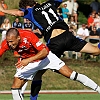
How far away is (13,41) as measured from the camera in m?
9.39

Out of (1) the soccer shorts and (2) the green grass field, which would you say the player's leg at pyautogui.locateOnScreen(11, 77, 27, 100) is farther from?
(2) the green grass field

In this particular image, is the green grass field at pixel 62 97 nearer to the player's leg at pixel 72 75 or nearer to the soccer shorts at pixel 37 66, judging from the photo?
the player's leg at pixel 72 75

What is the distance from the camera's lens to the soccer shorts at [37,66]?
1011 cm

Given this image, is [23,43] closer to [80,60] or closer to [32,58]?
[32,58]

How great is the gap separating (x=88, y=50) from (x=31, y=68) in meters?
1.55

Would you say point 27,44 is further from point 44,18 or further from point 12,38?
point 44,18

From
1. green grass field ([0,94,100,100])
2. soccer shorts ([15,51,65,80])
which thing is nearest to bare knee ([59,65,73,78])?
soccer shorts ([15,51,65,80])

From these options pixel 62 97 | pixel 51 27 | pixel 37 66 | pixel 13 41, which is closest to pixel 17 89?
pixel 37 66

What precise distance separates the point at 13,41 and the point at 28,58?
418 millimetres

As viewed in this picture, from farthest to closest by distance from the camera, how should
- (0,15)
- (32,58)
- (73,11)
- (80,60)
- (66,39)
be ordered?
(73,11) → (0,15) → (80,60) → (66,39) → (32,58)

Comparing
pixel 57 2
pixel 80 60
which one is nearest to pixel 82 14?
pixel 80 60

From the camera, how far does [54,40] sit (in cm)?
1102

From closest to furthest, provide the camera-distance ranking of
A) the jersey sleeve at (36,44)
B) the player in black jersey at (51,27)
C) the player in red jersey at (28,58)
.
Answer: the player in red jersey at (28,58) < the jersey sleeve at (36,44) < the player in black jersey at (51,27)

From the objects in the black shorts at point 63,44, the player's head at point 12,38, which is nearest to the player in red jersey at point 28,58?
the player's head at point 12,38
